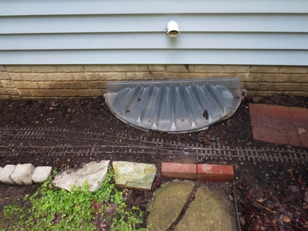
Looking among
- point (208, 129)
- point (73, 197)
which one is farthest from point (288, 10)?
point (73, 197)

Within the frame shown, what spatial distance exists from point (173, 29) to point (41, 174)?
75.7 inches

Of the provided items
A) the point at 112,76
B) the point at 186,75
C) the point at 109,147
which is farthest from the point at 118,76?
the point at 109,147

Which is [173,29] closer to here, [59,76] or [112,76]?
[112,76]

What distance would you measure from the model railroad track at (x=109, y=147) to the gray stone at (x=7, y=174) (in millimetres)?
218

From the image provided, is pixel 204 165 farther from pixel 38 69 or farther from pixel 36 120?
pixel 38 69

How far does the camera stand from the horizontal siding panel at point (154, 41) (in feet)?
8.70

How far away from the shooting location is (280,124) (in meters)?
2.68

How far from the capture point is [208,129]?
2.68m

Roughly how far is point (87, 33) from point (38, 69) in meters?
0.84

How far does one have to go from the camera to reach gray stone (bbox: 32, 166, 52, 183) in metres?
2.32

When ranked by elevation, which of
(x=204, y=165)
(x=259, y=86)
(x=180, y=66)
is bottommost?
(x=204, y=165)

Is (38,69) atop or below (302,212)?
atop

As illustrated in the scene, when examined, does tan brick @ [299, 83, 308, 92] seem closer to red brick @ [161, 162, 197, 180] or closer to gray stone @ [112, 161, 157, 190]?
red brick @ [161, 162, 197, 180]


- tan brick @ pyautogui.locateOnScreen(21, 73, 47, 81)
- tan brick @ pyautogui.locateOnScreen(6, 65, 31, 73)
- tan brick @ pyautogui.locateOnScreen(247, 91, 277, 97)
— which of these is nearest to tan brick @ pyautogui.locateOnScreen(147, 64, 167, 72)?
tan brick @ pyautogui.locateOnScreen(247, 91, 277, 97)
